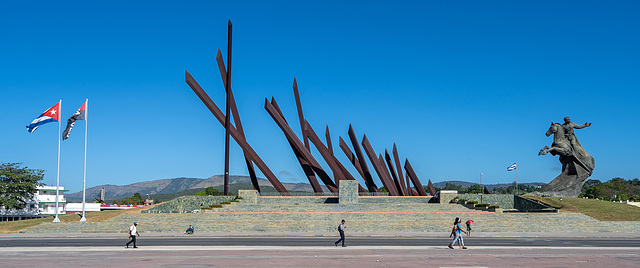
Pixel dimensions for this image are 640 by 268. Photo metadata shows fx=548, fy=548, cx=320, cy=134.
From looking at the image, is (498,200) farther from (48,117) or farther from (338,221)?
(48,117)

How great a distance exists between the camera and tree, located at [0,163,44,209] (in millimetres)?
53781

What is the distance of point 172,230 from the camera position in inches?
1324

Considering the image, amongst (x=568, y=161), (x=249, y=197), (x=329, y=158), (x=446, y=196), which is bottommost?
(x=249, y=197)

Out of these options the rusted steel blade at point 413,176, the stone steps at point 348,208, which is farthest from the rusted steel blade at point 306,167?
the rusted steel blade at point 413,176

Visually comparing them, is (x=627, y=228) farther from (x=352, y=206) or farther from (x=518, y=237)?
(x=352, y=206)

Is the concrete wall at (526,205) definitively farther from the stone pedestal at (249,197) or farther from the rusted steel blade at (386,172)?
the stone pedestal at (249,197)

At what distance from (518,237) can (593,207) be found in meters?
17.9

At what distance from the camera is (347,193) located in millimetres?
45906

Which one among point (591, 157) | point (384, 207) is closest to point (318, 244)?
point (384, 207)

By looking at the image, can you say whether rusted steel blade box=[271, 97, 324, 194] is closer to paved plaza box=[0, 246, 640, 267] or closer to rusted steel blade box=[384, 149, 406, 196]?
rusted steel blade box=[384, 149, 406, 196]

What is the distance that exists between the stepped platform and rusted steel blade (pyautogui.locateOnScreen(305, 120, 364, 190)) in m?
8.72

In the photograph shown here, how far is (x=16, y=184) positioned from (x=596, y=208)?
175ft

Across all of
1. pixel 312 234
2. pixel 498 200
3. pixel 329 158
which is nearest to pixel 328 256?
pixel 312 234

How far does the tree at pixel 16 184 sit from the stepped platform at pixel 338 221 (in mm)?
23131
